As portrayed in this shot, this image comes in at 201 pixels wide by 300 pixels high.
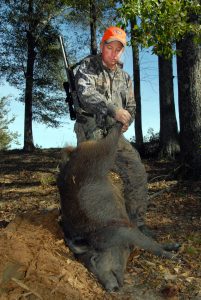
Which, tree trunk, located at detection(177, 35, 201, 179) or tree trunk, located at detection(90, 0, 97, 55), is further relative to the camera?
tree trunk, located at detection(90, 0, 97, 55)

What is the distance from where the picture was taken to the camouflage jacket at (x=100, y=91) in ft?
18.6

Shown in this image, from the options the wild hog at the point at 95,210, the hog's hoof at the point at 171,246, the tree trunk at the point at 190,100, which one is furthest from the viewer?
the tree trunk at the point at 190,100

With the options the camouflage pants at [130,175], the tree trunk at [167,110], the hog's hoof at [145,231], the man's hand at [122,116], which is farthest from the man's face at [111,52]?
the tree trunk at [167,110]

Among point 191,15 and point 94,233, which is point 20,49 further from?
point 94,233

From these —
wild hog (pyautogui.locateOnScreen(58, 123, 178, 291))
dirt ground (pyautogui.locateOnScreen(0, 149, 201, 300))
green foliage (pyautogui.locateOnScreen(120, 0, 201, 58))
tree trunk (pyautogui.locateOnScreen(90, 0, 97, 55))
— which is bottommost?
dirt ground (pyautogui.locateOnScreen(0, 149, 201, 300))

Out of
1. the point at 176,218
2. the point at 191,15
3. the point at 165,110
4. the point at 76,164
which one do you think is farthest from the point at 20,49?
the point at 76,164

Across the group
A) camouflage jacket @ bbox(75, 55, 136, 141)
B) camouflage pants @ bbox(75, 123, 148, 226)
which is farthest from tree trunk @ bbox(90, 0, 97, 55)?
camouflage pants @ bbox(75, 123, 148, 226)

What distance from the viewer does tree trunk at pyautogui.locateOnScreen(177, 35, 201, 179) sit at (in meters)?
11.3

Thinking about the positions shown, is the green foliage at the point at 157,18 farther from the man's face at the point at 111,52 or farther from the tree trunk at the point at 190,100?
the man's face at the point at 111,52

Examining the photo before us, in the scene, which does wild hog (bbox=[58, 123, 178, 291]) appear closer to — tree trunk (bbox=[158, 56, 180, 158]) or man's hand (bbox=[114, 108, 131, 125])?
man's hand (bbox=[114, 108, 131, 125])

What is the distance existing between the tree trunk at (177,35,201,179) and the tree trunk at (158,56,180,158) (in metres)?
4.08

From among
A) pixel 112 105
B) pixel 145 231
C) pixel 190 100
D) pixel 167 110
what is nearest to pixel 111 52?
pixel 112 105

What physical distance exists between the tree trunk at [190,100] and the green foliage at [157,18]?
2.27 metres

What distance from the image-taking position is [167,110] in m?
15.9
